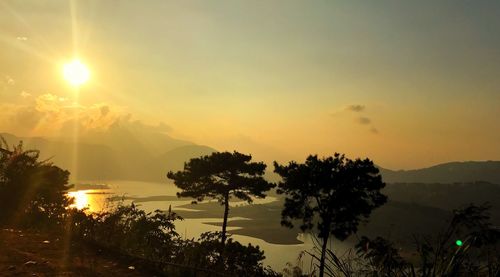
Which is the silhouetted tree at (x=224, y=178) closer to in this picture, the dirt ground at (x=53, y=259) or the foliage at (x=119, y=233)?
the foliage at (x=119, y=233)

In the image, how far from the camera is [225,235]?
16.7m

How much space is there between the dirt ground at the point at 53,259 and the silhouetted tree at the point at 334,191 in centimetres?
2760

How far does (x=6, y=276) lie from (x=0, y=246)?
6.59 feet

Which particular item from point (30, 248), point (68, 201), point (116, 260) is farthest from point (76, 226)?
point (68, 201)

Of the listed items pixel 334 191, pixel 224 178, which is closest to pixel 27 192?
pixel 224 178

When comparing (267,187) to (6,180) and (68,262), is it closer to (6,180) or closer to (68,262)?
(6,180)

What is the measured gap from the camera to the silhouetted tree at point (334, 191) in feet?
110

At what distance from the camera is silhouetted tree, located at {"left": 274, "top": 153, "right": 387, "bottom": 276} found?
110 feet

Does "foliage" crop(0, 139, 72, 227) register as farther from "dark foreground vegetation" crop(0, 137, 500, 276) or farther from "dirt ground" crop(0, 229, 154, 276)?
"dirt ground" crop(0, 229, 154, 276)

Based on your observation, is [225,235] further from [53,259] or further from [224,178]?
[224,178]

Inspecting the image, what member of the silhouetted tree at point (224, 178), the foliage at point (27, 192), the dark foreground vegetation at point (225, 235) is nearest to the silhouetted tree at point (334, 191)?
the dark foreground vegetation at point (225, 235)

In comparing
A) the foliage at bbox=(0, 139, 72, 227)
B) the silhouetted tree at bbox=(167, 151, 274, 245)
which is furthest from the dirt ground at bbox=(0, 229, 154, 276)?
the silhouetted tree at bbox=(167, 151, 274, 245)

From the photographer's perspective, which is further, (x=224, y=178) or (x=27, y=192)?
(x=224, y=178)

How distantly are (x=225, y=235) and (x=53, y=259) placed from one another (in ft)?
35.0
